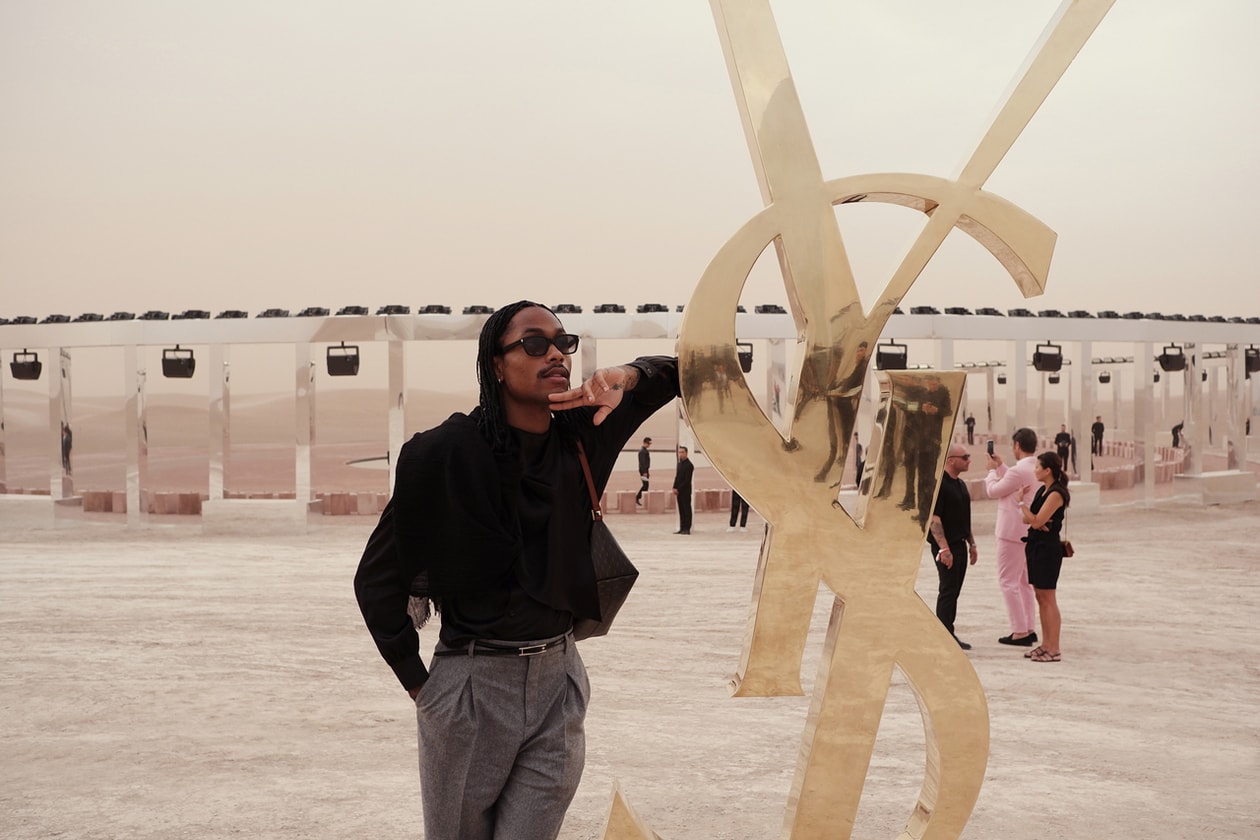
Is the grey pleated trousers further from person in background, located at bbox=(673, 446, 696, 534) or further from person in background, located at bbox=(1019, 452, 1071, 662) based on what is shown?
person in background, located at bbox=(673, 446, 696, 534)

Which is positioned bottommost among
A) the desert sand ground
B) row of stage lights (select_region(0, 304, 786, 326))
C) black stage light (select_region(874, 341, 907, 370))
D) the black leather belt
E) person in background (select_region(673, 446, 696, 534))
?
the desert sand ground

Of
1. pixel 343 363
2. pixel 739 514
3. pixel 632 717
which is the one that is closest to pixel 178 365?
pixel 343 363

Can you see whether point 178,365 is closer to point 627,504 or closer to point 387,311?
point 387,311

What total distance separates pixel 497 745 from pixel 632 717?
4312mm

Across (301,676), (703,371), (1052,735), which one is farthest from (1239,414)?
(703,371)

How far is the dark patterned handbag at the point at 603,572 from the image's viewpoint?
2701 mm

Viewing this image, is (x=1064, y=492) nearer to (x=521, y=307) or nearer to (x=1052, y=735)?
(x=1052, y=735)

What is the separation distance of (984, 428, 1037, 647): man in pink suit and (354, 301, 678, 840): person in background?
6334mm

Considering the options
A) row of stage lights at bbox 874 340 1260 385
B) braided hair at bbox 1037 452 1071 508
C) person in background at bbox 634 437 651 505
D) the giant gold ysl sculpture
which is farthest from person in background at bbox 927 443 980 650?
person in background at bbox 634 437 651 505

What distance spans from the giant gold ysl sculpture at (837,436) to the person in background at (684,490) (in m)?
12.3

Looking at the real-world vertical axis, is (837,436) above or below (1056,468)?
above

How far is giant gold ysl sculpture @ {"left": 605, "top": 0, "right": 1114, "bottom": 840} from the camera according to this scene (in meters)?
2.92

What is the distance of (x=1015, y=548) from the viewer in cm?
845

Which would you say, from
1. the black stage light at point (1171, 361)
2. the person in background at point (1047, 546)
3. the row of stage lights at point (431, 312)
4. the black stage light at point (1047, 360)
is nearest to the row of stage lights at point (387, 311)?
the row of stage lights at point (431, 312)
